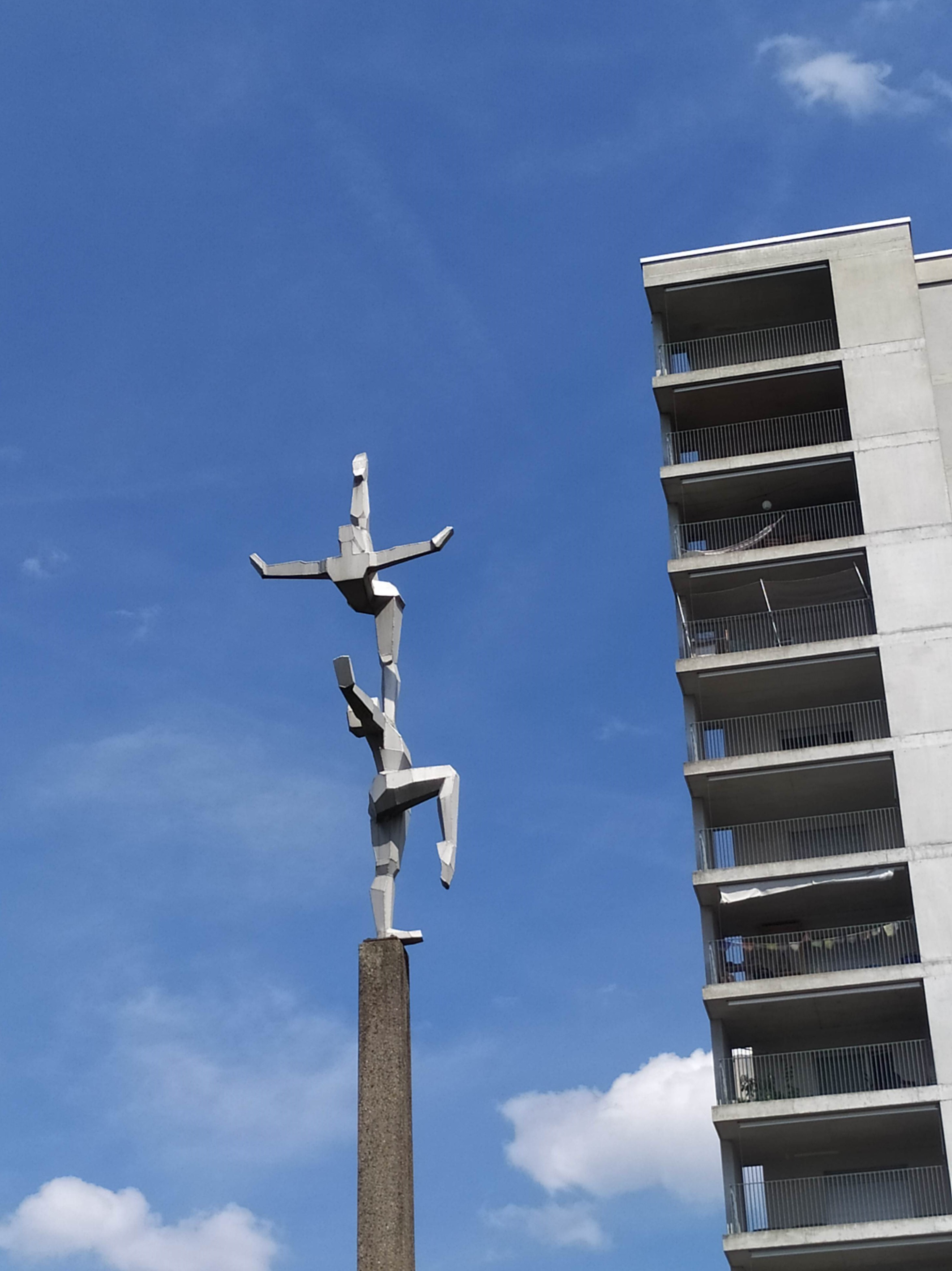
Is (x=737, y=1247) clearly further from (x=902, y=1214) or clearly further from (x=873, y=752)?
(x=873, y=752)

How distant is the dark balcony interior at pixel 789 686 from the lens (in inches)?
2223

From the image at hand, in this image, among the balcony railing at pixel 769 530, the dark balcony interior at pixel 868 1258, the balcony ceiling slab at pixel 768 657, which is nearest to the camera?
the dark balcony interior at pixel 868 1258

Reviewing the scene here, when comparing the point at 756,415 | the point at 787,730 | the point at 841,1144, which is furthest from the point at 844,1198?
the point at 756,415

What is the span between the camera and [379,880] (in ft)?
98.0

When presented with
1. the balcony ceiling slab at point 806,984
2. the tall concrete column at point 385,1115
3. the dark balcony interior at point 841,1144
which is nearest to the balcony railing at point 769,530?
the balcony ceiling slab at point 806,984

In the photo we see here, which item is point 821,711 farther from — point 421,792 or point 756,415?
point 421,792

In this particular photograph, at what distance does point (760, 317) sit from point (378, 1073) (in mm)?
40087

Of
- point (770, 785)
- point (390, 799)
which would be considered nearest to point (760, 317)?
point (770, 785)

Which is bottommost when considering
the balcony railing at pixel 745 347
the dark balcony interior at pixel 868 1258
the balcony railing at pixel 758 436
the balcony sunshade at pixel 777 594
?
the dark balcony interior at pixel 868 1258

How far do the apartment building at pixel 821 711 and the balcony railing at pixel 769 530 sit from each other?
0.08 meters

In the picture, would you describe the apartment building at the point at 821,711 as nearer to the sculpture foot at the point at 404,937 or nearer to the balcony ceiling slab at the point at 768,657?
the balcony ceiling slab at the point at 768,657

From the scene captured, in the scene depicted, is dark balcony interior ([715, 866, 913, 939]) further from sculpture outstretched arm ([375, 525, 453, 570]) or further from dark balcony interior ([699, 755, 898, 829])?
sculpture outstretched arm ([375, 525, 453, 570])

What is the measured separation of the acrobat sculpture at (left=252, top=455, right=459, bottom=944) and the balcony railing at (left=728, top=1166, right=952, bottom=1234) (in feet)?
79.0

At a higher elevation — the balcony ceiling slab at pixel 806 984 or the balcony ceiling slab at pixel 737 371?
the balcony ceiling slab at pixel 737 371
